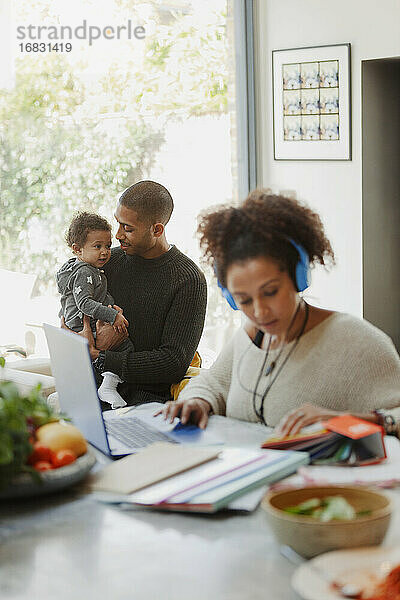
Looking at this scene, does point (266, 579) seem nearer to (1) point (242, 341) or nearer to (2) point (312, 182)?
(1) point (242, 341)

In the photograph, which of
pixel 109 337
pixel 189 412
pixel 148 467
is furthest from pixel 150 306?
pixel 148 467

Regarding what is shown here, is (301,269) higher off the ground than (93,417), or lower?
higher

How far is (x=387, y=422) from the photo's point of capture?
6.24 feet

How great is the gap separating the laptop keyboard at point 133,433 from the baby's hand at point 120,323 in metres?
0.94

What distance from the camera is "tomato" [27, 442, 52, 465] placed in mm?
1625

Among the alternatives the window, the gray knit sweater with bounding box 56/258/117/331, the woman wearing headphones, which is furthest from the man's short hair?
the window

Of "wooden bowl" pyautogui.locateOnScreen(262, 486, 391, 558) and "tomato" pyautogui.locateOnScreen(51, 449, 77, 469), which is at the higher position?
"tomato" pyautogui.locateOnScreen(51, 449, 77, 469)

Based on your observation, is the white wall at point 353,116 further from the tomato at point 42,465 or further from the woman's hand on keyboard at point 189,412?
the tomato at point 42,465

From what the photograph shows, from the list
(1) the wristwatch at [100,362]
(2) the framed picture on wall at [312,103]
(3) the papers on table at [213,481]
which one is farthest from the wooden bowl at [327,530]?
(2) the framed picture on wall at [312,103]

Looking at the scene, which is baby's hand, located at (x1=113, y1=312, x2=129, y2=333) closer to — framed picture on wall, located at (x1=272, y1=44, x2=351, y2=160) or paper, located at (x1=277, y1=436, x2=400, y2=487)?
paper, located at (x1=277, y1=436, x2=400, y2=487)

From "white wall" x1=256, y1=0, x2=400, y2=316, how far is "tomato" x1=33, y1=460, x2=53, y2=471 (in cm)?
265

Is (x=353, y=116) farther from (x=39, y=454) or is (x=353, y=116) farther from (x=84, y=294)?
(x=39, y=454)

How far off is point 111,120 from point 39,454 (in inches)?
123

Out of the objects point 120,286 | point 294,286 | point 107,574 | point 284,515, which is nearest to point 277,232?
point 294,286
